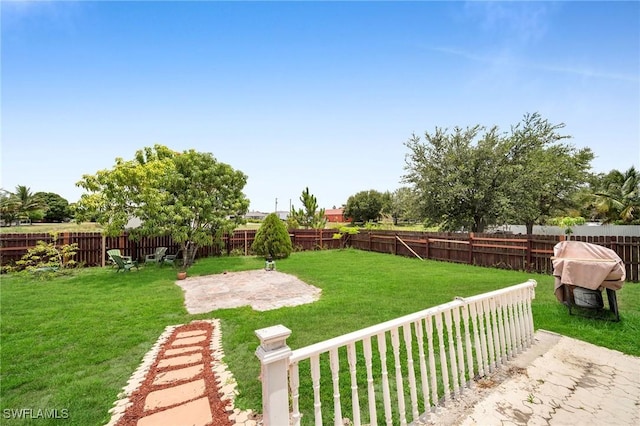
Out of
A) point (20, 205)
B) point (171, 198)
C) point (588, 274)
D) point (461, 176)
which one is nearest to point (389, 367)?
point (588, 274)

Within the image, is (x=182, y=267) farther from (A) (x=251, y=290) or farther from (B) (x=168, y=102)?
(B) (x=168, y=102)

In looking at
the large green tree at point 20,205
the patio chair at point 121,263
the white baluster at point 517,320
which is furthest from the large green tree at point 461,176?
the large green tree at point 20,205

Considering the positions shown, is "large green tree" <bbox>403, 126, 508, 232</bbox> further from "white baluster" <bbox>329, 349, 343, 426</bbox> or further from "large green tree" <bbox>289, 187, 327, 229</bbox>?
"white baluster" <bbox>329, 349, 343, 426</bbox>

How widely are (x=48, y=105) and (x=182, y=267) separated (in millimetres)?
6254

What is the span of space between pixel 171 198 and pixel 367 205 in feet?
128

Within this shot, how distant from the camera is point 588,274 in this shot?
4.25 meters

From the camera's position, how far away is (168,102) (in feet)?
26.8

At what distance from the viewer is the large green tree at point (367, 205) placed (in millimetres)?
46406

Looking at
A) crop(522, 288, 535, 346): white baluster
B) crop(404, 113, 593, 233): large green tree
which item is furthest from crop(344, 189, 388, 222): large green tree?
crop(522, 288, 535, 346): white baluster

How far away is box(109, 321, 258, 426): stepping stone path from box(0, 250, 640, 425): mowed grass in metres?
0.14

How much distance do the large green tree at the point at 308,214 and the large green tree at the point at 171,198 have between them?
23.7ft

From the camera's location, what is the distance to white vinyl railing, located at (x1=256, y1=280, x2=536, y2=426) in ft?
4.58

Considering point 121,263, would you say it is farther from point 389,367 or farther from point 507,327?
point 507,327

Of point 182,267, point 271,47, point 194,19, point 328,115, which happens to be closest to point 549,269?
point 328,115
